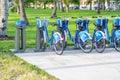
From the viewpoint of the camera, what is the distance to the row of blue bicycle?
10.3 meters

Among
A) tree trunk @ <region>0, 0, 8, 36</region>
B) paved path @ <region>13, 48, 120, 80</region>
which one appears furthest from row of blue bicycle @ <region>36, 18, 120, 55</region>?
tree trunk @ <region>0, 0, 8, 36</region>

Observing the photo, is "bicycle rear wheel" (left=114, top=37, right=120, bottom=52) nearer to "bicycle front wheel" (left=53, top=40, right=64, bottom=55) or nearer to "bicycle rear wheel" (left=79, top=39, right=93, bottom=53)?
"bicycle rear wheel" (left=79, top=39, right=93, bottom=53)

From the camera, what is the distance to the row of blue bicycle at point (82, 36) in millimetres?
10266

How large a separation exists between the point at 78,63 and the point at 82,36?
1.58 metres

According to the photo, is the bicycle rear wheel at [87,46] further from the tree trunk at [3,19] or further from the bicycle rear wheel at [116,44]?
the tree trunk at [3,19]

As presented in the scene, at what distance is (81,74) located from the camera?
771 cm

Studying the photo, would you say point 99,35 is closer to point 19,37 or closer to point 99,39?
point 99,39

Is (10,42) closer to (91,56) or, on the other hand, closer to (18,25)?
(18,25)

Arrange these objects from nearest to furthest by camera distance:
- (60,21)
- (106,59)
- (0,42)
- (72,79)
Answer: (72,79)
(106,59)
(60,21)
(0,42)

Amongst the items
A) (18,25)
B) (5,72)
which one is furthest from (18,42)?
(5,72)

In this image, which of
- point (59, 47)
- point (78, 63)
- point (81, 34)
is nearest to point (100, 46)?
→ point (81, 34)

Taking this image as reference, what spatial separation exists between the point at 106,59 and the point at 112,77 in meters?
2.18

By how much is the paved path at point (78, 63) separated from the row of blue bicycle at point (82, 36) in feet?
0.67

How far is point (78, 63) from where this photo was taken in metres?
8.98
